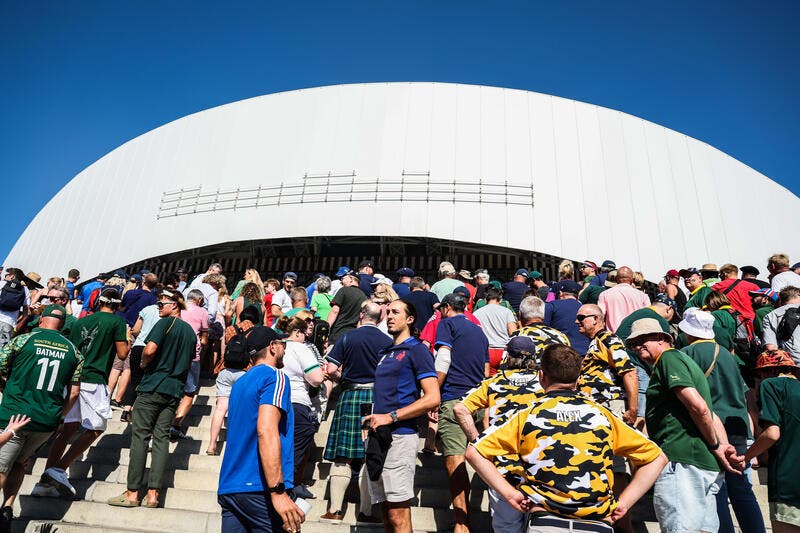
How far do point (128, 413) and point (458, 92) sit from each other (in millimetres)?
14316

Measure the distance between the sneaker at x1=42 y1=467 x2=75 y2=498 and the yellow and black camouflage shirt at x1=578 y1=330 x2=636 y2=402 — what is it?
434cm

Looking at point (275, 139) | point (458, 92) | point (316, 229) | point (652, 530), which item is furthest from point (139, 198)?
point (652, 530)

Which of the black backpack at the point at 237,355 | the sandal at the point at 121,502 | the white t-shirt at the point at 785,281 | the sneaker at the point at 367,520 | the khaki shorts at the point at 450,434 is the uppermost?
the white t-shirt at the point at 785,281

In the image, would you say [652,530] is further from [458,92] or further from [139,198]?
[139,198]

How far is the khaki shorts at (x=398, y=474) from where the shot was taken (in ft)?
11.9

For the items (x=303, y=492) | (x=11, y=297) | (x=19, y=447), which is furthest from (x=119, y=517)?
(x=11, y=297)

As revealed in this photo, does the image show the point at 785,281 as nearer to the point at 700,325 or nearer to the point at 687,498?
the point at 700,325

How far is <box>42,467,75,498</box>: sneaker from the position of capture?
489 centimetres

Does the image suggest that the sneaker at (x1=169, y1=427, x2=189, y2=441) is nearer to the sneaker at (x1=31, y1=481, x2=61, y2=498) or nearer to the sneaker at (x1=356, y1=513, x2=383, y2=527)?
the sneaker at (x1=31, y1=481, x2=61, y2=498)

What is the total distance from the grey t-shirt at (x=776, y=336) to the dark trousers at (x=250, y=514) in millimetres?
4976

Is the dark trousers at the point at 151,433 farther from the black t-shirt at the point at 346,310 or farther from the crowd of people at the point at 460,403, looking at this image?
the black t-shirt at the point at 346,310

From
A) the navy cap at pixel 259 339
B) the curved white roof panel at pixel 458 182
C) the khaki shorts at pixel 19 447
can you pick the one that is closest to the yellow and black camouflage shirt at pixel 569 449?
the navy cap at pixel 259 339

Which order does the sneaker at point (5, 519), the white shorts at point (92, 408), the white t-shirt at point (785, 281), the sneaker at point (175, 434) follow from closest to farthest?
the sneaker at point (5, 519) < the white shorts at point (92, 408) < the sneaker at point (175, 434) < the white t-shirt at point (785, 281)

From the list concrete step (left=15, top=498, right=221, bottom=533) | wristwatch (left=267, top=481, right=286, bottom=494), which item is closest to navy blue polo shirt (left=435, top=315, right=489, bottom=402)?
wristwatch (left=267, top=481, right=286, bottom=494)
